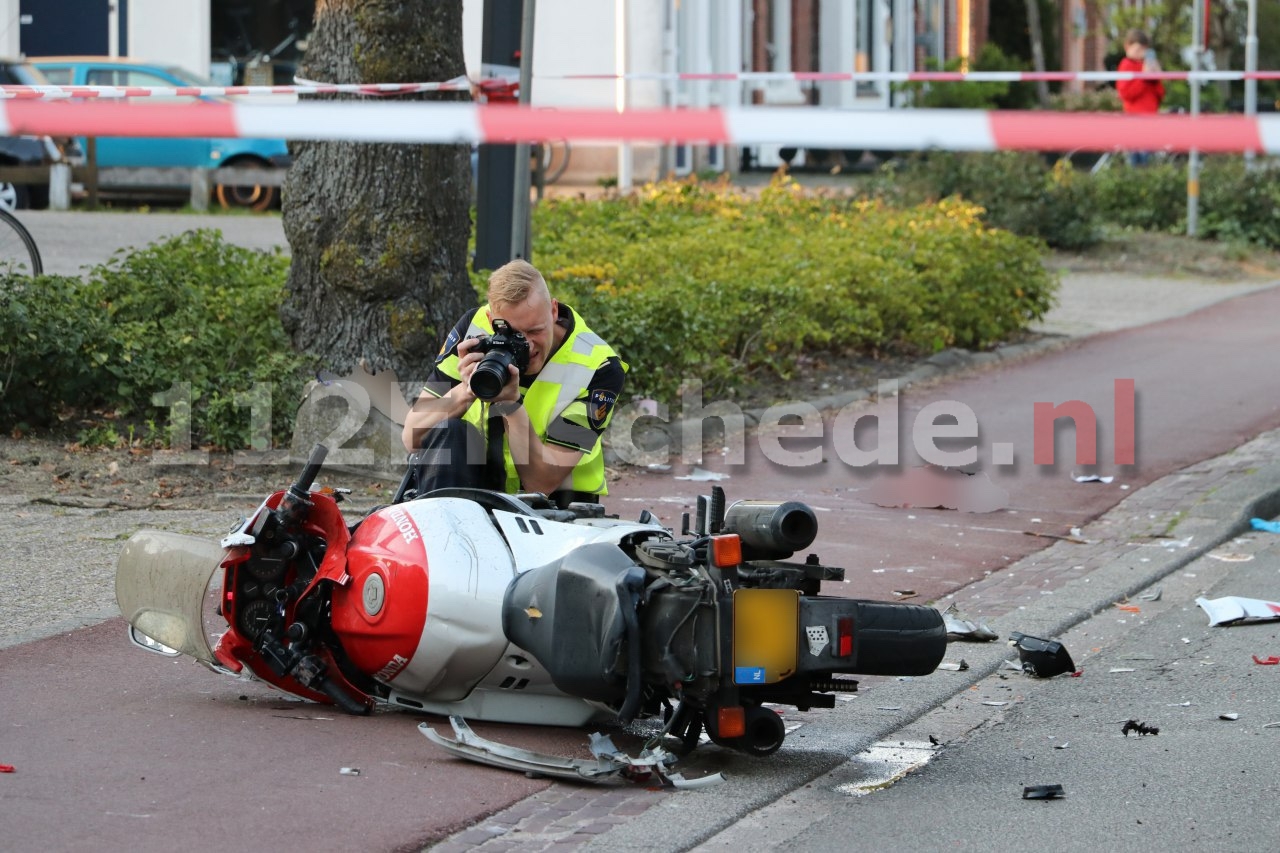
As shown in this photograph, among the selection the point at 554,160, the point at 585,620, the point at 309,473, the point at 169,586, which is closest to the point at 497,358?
the point at 309,473

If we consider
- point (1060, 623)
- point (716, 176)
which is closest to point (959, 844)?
point (1060, 623)

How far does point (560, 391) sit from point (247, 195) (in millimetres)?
17314

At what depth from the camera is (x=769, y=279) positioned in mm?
12812

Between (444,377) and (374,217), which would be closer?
(444,377)

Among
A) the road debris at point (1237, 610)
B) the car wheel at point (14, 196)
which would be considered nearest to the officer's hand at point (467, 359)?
the road debris at point (1237, 610)

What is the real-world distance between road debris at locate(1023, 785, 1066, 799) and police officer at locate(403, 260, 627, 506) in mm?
1801

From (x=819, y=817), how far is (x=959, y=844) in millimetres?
404

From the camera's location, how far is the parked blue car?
21.9 meters

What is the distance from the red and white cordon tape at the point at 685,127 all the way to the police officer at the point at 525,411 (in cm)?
64

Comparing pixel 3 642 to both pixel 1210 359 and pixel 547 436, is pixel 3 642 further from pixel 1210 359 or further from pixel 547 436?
pixel 1210 359

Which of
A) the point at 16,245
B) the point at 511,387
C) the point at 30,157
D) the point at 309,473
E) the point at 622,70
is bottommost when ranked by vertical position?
the point at 309,473

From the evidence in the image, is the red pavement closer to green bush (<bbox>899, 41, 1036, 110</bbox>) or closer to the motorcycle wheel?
the motorcycle wheel

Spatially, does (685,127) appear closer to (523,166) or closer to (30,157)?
(523,166)

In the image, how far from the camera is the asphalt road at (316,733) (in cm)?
464
